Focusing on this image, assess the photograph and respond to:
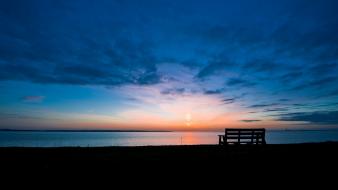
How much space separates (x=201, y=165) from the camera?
7.47 m

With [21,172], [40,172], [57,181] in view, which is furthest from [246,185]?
[21,172]

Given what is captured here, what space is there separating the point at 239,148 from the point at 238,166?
468cm

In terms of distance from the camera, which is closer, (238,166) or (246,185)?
(246,185)

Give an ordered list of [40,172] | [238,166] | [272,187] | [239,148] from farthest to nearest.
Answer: [239,148] → [238,166] → [40,172] → [272,187]

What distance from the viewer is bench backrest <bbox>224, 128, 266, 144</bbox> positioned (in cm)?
1280

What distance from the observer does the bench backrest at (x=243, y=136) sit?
12.8m

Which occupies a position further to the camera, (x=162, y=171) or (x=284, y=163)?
(x=284, y=163)

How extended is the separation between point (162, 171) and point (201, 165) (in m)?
1.46

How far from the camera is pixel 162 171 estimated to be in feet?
21.5

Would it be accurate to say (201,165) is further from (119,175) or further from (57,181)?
(57,181)

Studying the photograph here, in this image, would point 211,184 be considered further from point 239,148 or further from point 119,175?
point 239,148

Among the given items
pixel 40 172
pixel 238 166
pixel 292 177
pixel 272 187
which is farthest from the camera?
pixel 238 166

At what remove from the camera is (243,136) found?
1291 centimetres

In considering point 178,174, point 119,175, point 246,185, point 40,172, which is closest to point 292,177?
point 246,185
